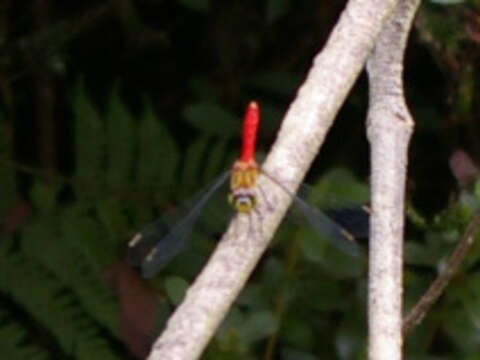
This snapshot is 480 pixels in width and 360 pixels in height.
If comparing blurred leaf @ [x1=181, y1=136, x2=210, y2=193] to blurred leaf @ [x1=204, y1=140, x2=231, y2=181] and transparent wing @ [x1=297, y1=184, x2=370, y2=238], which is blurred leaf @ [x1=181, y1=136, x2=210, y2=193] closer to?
blurred leaf @ [x1=204, y1=140, x2=231, y2=181]

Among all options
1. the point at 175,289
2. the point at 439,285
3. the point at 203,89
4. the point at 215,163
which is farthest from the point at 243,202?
the point at 203,89

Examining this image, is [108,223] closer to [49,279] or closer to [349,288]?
[49,279]

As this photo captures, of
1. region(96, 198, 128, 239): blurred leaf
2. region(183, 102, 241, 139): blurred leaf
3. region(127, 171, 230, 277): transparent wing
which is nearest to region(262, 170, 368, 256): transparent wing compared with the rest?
region(127, 171, 230, 277): transparent wing

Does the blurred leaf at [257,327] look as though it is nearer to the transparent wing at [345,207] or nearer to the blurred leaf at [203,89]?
the transparent wing at [345,207]

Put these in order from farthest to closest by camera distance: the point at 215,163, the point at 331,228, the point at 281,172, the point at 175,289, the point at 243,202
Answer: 1. the point at 215,163
2. the point at 175,289
3. the point at 331,228
4. the point at 243,202
5. the point at 281,172

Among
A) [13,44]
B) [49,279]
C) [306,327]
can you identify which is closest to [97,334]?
[49,279]

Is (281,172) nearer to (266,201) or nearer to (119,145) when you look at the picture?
(266,201)

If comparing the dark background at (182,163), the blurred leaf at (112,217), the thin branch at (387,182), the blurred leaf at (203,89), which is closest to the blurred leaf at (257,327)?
the dark background at (182,163)
